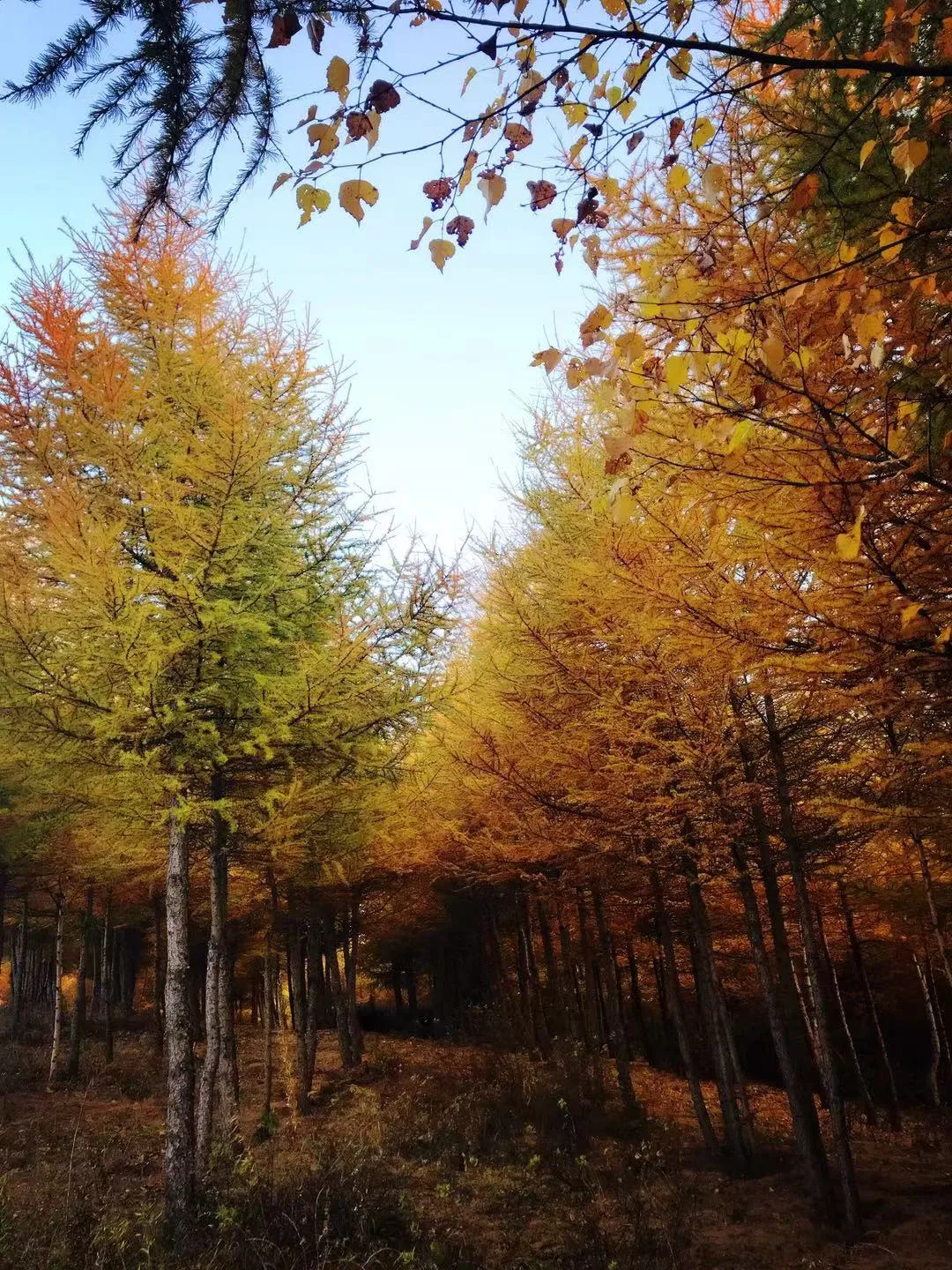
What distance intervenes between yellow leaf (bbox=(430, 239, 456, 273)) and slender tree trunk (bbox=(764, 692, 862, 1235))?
232 inches

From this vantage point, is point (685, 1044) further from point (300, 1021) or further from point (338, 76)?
point (338, 76)

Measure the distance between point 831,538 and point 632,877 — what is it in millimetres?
8233

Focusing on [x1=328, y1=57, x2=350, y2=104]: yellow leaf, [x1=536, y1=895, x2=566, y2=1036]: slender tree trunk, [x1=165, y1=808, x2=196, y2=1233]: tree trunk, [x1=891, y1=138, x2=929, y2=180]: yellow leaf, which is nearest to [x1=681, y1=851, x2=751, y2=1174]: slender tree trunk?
[x1=165, y1=808, x2=196, y2=1233]: tree trunk

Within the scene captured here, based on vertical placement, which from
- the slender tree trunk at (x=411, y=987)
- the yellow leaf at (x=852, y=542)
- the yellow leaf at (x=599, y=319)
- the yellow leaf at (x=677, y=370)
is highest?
the yellow leaf at (x=599, y=319)

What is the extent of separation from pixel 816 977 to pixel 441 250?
7716 millimetres

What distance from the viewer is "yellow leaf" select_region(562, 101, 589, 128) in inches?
81.1

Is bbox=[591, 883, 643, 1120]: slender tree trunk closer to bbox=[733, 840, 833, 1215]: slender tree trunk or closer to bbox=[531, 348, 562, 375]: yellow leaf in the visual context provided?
bbox=[733, 840, 833, 1215]: slender tree trunk

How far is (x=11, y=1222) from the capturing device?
15.0ft

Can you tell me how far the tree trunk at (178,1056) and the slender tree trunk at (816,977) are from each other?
581cm

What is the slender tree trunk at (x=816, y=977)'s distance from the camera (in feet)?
22.2

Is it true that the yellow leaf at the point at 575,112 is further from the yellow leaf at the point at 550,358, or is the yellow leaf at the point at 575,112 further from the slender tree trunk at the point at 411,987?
the slender tree trunk at the point at 411,987

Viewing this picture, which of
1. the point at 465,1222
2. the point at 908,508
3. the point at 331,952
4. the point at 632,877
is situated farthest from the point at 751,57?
the point at 331,952

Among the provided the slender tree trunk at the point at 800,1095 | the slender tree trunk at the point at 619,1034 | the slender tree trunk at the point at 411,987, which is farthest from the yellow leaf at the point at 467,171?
the slender tree trunk at the point at 411,987

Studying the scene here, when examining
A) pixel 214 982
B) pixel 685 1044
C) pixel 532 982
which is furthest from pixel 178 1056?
pixel 532 982
